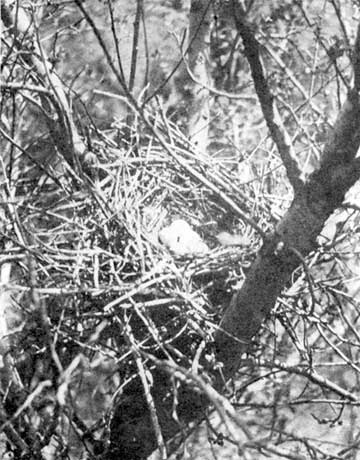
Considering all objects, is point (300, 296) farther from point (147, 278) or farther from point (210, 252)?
point (147, 278)

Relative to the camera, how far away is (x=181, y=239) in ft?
7.20

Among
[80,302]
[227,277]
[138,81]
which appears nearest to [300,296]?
[227,277]

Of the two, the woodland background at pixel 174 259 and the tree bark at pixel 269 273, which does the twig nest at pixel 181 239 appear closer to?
the woodland background at pixel 174 259

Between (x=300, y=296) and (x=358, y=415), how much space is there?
539mm

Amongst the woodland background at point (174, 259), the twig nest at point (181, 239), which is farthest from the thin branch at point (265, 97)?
the twig nest at point (181, 239)

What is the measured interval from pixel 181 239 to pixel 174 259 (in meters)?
0.09

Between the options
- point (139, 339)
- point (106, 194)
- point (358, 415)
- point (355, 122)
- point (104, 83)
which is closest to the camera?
point (355, 122)

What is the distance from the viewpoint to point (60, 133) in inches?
91.4

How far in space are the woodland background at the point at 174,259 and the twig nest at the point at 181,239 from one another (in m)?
0.03

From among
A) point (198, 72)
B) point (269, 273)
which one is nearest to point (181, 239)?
point (269, 273)

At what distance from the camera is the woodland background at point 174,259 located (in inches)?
70.7

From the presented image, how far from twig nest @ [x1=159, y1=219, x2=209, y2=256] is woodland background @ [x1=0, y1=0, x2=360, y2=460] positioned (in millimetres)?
30

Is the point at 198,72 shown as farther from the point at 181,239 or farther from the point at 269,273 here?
the point at 269,273

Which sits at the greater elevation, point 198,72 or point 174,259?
point 198,72
